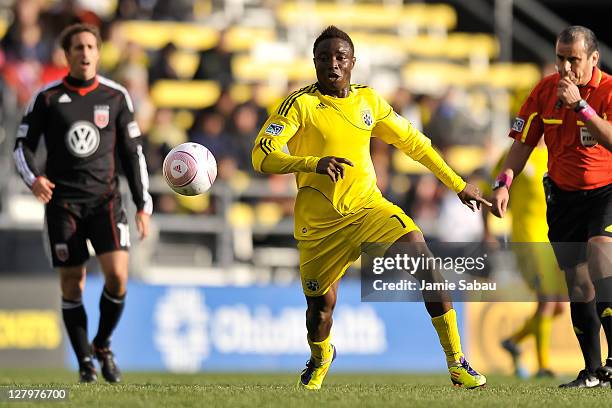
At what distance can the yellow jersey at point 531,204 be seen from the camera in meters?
12.1

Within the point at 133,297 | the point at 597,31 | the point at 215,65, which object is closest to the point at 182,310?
the point at 133,297

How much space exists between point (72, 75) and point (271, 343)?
225 inches

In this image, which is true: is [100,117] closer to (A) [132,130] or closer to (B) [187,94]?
(A) [132,130]

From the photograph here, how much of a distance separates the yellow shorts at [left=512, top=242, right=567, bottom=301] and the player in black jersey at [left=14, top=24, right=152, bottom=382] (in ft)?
14.1

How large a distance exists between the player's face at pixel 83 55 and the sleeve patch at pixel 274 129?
2.30m

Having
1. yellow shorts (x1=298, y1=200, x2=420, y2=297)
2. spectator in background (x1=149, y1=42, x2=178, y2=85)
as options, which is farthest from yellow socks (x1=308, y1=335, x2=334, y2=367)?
spectator in background (x1=149, y1=42, x2=178, y2=85)

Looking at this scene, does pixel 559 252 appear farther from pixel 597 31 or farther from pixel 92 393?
pixel 597 31

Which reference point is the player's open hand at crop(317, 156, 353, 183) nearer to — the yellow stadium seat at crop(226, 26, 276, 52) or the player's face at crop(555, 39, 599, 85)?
the player's face at crop(555, 39, 599, 85)

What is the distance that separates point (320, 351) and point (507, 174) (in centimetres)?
189

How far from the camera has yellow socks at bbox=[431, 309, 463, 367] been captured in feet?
25.8

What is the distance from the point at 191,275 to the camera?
15.2 m

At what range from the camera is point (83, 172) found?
948 cm

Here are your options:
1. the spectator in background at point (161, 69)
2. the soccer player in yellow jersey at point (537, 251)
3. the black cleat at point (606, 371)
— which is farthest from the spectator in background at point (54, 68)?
the black cleat at point (606, 371)

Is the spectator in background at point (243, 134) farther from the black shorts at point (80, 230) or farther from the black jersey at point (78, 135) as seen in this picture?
the black shorts at point (80, 230)
